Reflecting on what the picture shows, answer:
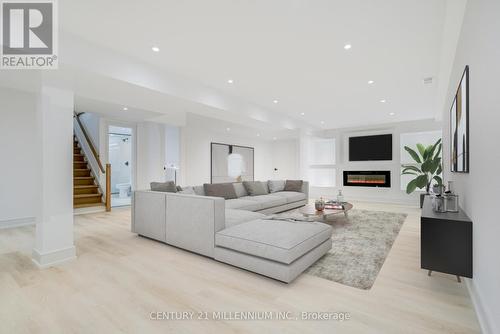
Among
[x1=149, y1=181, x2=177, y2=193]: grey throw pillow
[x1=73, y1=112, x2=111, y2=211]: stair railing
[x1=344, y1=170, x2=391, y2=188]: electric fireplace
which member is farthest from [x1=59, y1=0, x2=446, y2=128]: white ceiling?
[x1=73, y1=112, x2=111, y2=211]: stair railing

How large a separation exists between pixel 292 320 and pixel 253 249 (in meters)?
0.78

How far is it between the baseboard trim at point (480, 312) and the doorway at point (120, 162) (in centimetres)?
844

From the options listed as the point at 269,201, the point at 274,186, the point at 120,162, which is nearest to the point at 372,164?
the point at 274,186

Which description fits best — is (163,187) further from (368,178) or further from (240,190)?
(368,178)

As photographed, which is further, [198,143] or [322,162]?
[322,162]

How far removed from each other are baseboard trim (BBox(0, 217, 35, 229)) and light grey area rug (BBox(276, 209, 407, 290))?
547cm

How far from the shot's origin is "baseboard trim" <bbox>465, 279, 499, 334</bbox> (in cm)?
150

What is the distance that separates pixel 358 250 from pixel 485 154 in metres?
1.94

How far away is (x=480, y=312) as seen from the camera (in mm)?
1692

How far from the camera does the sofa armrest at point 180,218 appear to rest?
285 cm

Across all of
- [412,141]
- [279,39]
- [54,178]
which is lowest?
[54,178]

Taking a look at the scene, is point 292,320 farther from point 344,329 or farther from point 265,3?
point 265,3

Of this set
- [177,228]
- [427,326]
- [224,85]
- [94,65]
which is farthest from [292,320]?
[224,85]

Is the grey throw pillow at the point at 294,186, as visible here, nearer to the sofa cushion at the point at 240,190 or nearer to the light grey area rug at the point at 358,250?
the sofa cushion at the point at 240,190
